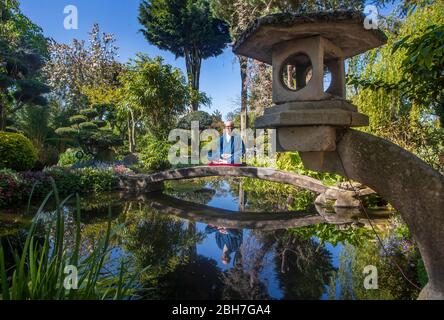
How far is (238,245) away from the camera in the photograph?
484cm

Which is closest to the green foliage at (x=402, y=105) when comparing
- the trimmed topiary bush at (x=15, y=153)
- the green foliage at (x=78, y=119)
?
the trimmed topiary bush at (x=15, y=153)

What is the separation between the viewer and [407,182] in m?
2.27

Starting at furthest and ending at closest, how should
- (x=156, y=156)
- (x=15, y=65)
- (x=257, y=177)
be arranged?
(x=15, y=65) → (x=156, y=156) → (x=257, y=177)

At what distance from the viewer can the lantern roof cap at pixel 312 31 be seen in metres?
2.25

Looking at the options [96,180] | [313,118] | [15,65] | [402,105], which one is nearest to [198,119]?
[96,180]

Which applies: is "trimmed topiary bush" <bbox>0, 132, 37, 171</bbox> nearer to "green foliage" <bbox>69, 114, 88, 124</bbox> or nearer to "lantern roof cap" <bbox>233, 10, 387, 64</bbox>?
"green foliage" <bbox>69, 114, 88, 124</bbox>

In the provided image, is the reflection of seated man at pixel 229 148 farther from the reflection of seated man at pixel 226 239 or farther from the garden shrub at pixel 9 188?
the garden shrub at pixel 9 188

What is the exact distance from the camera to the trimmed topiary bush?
890 centimetres

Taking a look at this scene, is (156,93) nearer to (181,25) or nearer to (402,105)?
(402,105)

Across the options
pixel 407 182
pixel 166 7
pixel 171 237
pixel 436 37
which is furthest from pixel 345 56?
pixel 166 7

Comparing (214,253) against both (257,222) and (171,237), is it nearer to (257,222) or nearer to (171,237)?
(171,237)

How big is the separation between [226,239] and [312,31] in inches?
152

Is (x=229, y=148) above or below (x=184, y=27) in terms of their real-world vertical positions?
below
